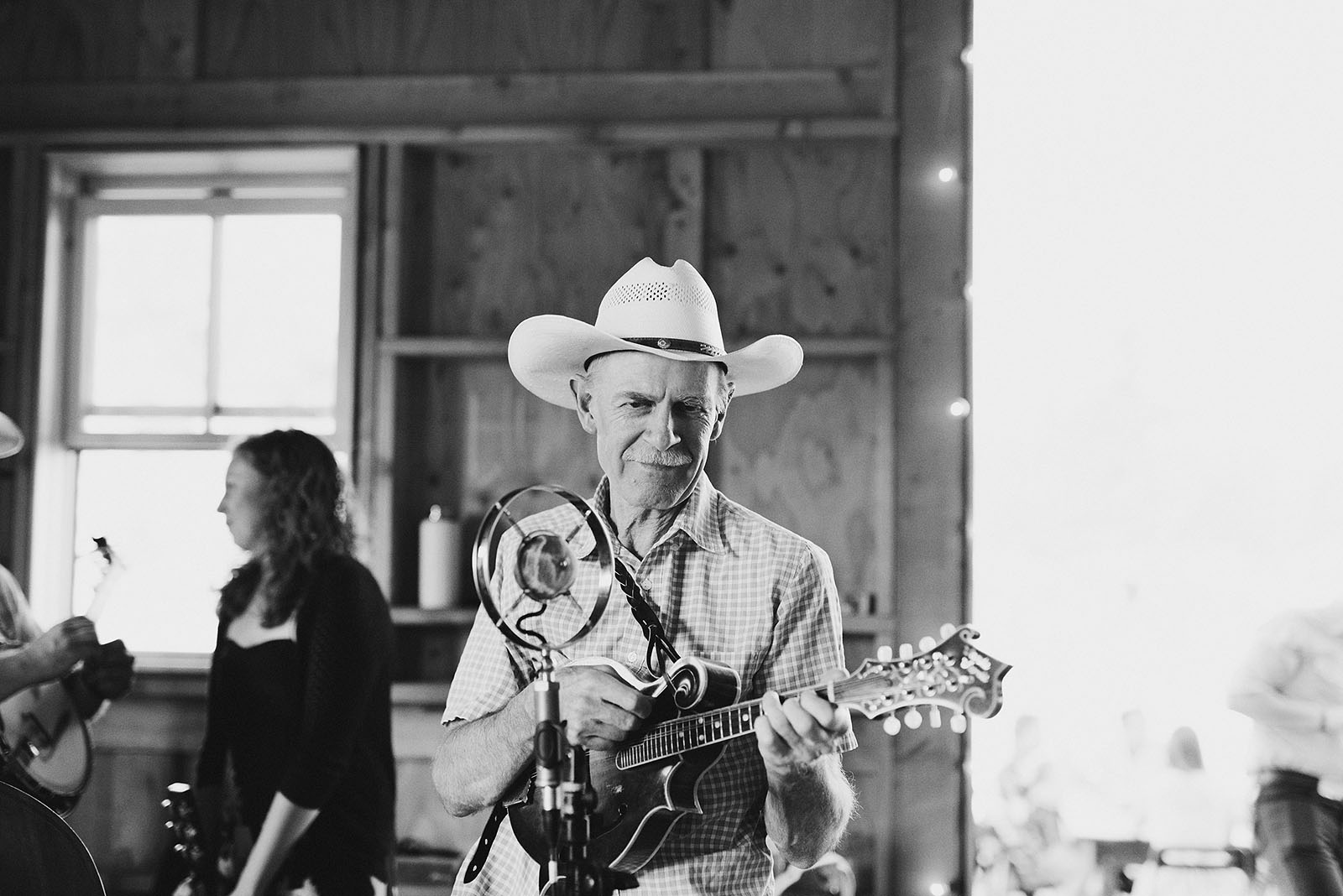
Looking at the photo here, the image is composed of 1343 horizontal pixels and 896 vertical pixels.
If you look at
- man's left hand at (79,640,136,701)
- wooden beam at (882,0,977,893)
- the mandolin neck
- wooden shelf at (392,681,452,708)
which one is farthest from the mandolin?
wooden beam at (882,0,977,893)

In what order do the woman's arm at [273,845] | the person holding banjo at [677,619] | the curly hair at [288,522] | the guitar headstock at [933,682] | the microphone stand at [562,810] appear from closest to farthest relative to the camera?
the microphone stand at [562,810], the guitar headstock at [933,682], the person holding banjo at [677,619], the woman's arm at [273,845], the curly hair at [288,522]

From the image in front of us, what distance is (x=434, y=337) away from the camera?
3.94 metres

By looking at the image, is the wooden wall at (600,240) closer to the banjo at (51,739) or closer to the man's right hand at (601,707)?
the banjo at (51,739)

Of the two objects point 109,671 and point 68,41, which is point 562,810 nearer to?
point 109,671

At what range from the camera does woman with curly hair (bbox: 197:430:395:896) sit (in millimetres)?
2514

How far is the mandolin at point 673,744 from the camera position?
1.43 metres

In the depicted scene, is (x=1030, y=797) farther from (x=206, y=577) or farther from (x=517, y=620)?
(x=517, y=620)

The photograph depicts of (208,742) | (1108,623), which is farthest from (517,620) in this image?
(1108,623)

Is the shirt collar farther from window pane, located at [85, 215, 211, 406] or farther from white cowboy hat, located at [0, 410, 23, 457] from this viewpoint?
window pane, located at [85, 215, 211, 406]

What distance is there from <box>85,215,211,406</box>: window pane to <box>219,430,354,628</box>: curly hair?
1.53m

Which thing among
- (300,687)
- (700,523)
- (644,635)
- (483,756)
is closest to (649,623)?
(644,635)

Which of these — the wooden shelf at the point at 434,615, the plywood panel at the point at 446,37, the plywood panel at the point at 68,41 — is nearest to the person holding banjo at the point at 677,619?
the wooden shelf at the point at 434,615

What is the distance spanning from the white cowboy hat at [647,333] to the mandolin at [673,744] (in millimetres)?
466

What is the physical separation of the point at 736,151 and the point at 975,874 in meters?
2.40
